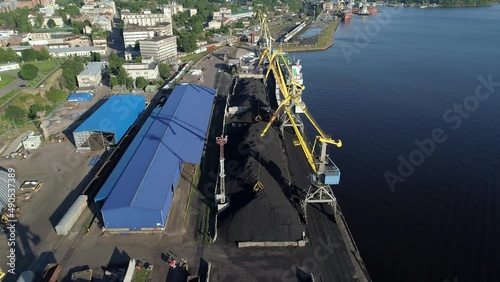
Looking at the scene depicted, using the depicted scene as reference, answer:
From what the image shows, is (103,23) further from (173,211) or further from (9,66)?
(173,211)

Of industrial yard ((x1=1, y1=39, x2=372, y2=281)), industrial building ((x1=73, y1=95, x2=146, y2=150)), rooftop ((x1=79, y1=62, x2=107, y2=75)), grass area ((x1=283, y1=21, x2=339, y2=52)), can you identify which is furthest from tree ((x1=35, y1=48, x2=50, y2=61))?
grass area ((x1=283, y1=21, x2=339, y2=52))

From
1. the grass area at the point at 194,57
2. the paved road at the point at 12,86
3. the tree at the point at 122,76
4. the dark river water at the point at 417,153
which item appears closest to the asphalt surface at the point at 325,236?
the dark river water at the point at 417,153

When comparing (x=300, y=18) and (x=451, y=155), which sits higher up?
(x=300, y=18)

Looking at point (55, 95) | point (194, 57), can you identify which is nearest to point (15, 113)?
point (55, 95)

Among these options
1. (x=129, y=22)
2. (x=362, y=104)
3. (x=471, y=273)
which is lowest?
(x=471, y=273)

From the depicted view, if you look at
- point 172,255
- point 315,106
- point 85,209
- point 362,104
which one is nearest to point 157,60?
point 315,106

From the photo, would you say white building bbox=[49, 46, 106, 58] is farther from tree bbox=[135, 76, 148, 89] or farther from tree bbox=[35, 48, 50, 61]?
tree bbox=[135, 76, 148, 89]

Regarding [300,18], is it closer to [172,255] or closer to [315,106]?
[315,106]
